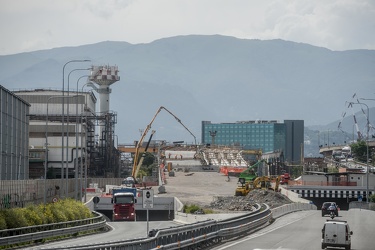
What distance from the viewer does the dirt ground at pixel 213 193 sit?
337 ft

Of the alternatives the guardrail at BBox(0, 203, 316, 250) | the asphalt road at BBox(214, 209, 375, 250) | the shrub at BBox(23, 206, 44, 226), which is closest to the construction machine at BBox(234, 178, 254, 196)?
the guardrail at BBox(0, 203, 316, 250)

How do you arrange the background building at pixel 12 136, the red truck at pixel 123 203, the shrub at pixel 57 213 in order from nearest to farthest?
the shrub at pixel 57 213 → the red truck at pixel 123 203 → the background building at pixel 12 136

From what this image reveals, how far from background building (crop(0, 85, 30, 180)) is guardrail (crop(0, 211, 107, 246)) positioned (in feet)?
90.5

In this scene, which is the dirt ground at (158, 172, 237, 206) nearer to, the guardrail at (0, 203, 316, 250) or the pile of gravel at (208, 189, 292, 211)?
the pile of gravel at (208, 189, 292, 211)

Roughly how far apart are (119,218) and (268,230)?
3103 cm

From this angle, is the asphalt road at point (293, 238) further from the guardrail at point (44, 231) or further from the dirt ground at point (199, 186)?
the dirt ground at point (199, 186)

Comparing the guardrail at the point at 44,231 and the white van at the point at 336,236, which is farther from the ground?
the white van at the point at 336,236

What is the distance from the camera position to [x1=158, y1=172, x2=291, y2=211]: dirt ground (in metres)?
103

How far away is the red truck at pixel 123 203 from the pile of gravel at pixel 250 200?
46.6ft

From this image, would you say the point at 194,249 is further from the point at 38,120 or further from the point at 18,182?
the point at 38,120

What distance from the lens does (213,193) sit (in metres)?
136

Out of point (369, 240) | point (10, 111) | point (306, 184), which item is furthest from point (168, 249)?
point (306, 184)

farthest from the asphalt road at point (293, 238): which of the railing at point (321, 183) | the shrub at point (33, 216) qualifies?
the railing at point (321, 183)

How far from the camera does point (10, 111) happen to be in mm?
104500
